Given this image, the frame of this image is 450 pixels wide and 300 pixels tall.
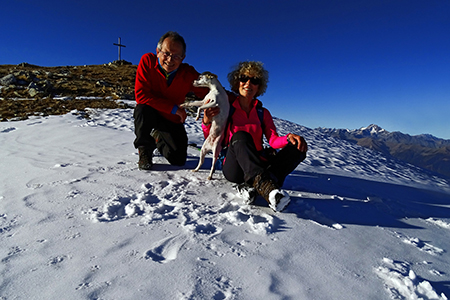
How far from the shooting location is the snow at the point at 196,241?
125 cm

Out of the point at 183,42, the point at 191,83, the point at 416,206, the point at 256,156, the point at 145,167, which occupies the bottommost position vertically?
the point at 416,206

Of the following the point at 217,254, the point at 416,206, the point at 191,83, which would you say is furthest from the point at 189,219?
the point at 416,206

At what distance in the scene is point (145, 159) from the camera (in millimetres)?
3240

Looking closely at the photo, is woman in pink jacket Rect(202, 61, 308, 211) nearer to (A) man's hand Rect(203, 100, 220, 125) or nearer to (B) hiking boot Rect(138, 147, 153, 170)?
(A) man's hand Rect(203, 100, 220, 125)

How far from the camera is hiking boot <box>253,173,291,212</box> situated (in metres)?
2.00

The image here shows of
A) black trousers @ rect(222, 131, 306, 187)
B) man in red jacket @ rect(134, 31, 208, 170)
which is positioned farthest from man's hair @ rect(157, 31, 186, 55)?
black trousers @ rect(222, 131, 306, 187)

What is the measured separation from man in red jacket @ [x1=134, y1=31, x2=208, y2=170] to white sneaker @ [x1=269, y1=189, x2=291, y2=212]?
69.6 inches

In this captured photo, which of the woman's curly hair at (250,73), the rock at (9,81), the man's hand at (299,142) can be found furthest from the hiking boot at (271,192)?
the rock at (9,81)

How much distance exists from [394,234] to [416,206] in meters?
1.63

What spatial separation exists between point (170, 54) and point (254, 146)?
1.72 meters

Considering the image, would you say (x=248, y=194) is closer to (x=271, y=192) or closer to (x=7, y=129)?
(x=271, y=192)

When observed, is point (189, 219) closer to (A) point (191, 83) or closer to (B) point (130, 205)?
(B) point (130, 205)

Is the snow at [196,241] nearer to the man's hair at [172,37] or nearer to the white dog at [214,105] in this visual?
the white dog at [214,105]

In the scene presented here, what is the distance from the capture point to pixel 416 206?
10.7ft
